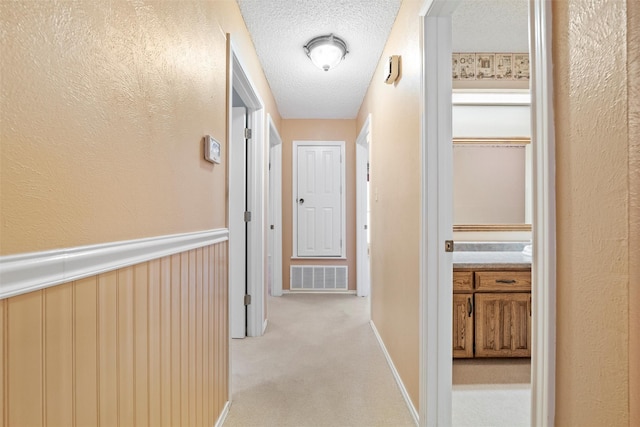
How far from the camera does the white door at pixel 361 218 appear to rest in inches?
160

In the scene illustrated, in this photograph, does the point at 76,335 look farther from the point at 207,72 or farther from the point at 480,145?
the point at 480,145

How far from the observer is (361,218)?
4094 mm

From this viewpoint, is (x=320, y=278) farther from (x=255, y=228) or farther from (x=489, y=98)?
(x=489, y=98)

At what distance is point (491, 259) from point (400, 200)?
0.84 meters

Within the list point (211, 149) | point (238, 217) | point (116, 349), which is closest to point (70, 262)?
point (116, 349)

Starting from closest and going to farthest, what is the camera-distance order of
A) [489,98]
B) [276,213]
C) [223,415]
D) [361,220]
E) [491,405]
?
[223,415] < [491,405] < [489,98] < [276,213] < [361,220]

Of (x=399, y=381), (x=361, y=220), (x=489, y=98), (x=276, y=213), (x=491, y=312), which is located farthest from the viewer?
(x=361, y=220)

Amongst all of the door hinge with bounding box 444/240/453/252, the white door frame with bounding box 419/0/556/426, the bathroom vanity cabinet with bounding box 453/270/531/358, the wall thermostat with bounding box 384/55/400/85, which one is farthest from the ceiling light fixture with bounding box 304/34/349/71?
the bathroom vanity cabinet with bounding box 453/270/531/358

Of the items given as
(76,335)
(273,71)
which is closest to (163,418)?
(76,335)

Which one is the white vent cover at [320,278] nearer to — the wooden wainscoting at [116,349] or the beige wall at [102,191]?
the wooden wainscoting at [116,349]

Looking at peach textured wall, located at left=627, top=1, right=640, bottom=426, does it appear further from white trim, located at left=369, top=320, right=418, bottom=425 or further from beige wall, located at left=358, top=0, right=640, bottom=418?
white trim, located at left=369, top=320, right=418, bottom=425

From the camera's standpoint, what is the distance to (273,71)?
9.17ft

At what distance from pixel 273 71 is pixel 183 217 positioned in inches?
80.6

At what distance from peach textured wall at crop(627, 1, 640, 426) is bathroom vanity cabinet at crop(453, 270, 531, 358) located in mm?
1596
